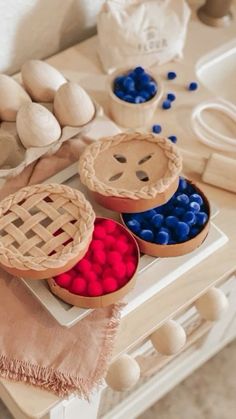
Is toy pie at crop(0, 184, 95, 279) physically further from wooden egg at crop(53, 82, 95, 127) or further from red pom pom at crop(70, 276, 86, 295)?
wooden egg at crop(53, 82, 95, 127)

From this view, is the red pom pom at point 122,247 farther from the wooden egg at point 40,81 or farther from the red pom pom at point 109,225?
the wooden egg at point 40,81

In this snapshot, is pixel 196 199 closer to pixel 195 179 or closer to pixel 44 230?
pixel 195 179

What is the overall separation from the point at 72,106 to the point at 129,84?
0.12 meters

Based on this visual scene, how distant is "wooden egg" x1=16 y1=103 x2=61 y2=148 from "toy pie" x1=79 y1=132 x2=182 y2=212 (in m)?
0.06

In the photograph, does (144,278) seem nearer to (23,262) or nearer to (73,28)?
(23,262)

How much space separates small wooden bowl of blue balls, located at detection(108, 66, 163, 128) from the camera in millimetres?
914

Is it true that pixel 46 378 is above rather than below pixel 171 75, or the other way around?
below

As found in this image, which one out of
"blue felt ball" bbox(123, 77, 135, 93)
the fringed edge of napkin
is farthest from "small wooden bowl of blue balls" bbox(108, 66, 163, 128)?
the fringed edge of napkin

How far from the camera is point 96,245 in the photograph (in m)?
0.75

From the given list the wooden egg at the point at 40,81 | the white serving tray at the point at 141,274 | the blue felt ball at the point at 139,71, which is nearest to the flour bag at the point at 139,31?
the blue felt ball at the point at 139,71

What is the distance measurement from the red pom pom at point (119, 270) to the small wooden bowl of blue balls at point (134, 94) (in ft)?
0.94

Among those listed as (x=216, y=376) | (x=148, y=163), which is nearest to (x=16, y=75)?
(x=148, y=163)

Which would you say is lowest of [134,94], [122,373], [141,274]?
[122,373]

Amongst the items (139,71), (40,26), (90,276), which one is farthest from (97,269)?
(40,26)
